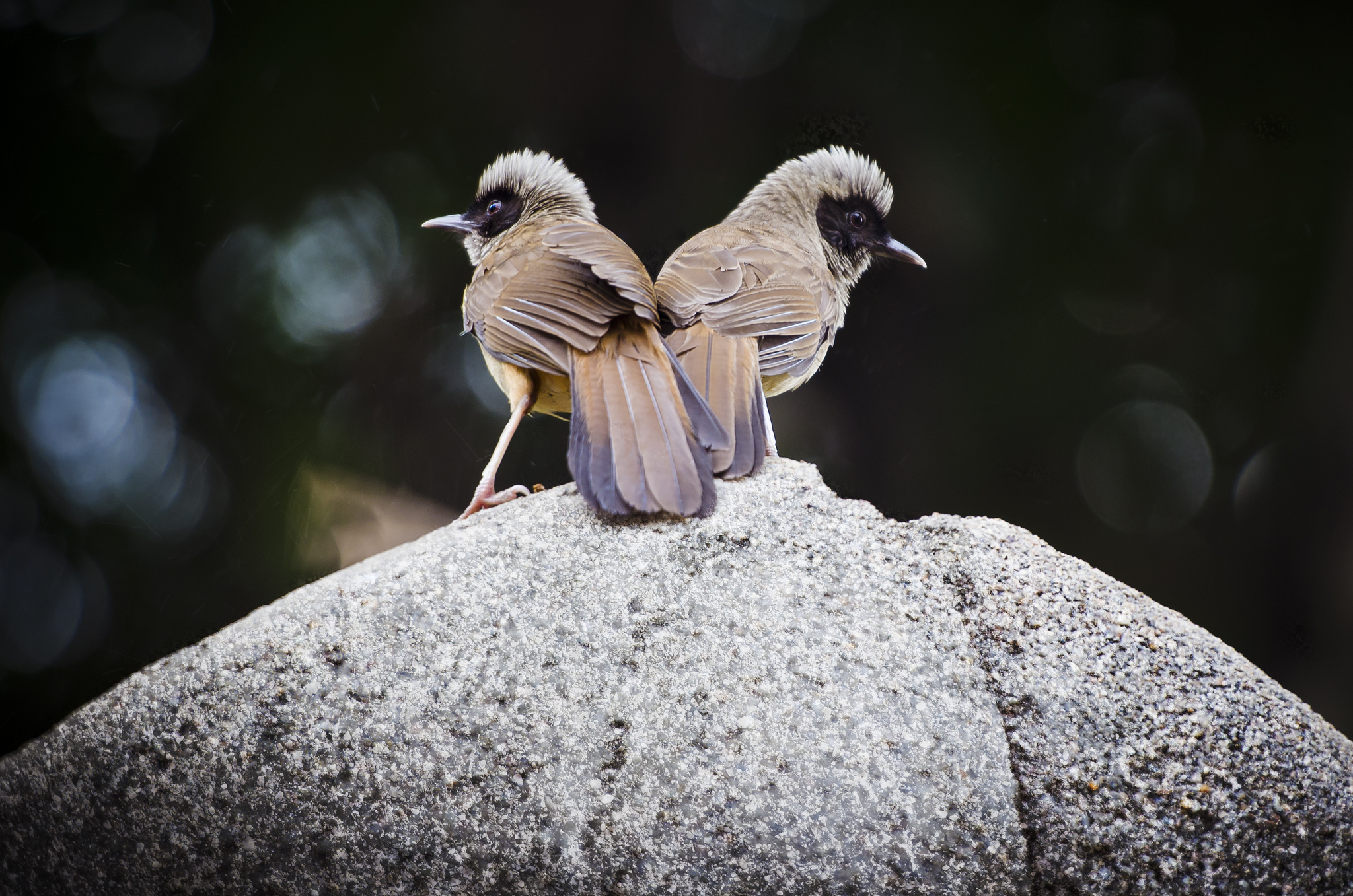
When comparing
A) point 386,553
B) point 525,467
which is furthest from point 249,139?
point 386,553

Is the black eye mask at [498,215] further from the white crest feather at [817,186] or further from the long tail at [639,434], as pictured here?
the long tail at [639,434]

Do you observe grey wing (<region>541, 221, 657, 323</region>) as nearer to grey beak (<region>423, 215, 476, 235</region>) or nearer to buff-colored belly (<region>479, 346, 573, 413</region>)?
buff-colored belly (<region>479, 346, 573, 413</region>)

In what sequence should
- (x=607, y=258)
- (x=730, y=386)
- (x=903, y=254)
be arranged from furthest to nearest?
1. (x=903, y=254)
2. (x=607, y=258)
3. (x=730, y=386)

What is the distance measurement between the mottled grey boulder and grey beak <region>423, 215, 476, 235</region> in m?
2.32

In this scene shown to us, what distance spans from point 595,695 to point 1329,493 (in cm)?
437

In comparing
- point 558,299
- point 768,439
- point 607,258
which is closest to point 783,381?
point 768,439

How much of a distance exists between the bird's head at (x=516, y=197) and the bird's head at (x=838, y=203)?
33.8 inches

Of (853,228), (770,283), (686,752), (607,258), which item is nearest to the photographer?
(686,752)

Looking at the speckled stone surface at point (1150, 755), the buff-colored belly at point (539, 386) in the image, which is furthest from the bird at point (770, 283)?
the speckled stone surface at point (1150, 755)

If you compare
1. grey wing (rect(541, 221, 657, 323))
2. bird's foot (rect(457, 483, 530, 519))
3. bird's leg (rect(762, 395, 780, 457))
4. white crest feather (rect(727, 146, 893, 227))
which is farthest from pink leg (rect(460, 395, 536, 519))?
white crest feather (rect(727, 146, 893, 227))

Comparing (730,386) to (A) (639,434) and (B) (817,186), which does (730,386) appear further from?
(B) (817,186)

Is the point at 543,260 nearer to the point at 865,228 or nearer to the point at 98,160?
the point at 865,228

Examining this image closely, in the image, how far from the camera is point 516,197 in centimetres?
377

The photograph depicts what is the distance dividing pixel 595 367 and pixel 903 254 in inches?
90.0
